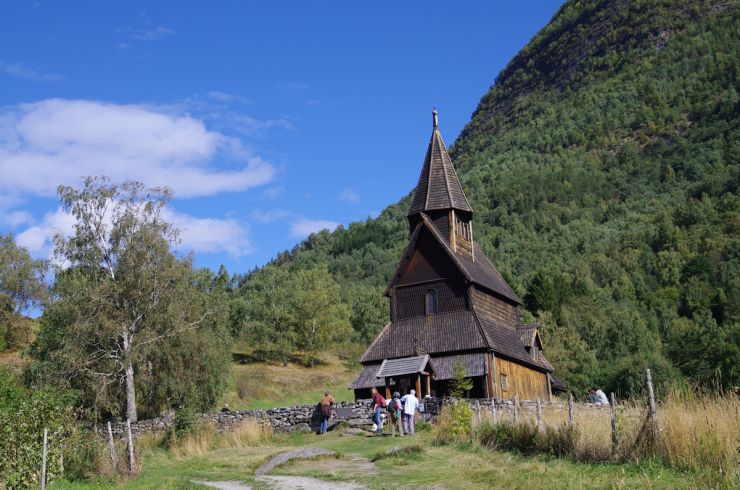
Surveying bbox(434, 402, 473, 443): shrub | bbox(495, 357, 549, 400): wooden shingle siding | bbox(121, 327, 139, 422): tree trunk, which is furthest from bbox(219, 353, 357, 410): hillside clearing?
bbox(434, 402, 473, 443): shrub

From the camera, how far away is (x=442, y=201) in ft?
154

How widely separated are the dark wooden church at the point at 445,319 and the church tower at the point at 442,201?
59mm

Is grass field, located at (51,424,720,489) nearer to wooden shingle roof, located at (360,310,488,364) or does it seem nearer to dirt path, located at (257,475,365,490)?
dirt path, located at (257,475,365,490)

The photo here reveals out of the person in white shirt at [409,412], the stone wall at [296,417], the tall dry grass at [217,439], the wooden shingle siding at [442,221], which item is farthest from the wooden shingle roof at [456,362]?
the person in white shirt at [409,412]

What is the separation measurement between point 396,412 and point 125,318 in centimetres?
2163

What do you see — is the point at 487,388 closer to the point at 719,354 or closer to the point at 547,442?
the point at 547,442

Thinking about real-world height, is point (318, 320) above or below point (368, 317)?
below

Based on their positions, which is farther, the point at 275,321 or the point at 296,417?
the point at 275,321

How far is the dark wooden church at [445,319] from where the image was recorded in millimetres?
41531

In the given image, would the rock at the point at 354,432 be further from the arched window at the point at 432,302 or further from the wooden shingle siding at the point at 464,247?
the wooden shingle siding at the point at 464,247

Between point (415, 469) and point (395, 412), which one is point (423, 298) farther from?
point (415, 469)

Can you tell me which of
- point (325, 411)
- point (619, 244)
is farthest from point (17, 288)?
point (619, 244)

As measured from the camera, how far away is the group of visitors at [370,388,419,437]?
94.1 feet

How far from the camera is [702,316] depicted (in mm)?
93250
